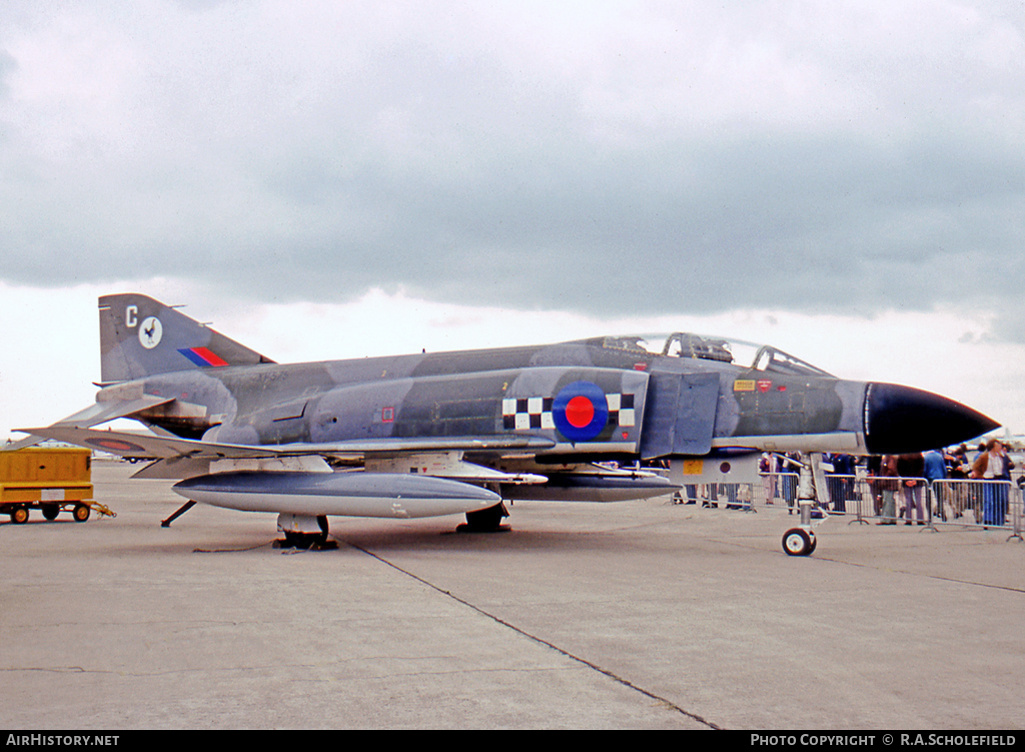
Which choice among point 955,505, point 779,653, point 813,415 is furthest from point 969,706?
point 955,505

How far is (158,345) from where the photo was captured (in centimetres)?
1567

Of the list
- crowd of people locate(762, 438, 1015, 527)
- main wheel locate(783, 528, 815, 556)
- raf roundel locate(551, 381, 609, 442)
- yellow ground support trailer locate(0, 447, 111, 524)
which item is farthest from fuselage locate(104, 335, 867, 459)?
yellow ground support trailer locate(0, 447, 111, 524)

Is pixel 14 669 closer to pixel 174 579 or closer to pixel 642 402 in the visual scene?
pixel 174 579

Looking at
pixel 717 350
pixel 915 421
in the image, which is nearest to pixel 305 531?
pixel 717 350

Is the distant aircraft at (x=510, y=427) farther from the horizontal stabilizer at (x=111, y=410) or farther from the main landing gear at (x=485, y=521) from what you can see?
the horizontal stabilizer at (x=111, y=410)

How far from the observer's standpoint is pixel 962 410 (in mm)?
9414

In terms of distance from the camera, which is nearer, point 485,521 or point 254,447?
point 254,447

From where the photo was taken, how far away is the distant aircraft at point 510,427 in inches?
390

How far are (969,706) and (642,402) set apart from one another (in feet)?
22.3

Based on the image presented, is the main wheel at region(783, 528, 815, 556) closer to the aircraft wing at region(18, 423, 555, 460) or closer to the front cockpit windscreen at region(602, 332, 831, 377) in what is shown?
the front cockpit windscreen at region(602, 332, 831, 377)

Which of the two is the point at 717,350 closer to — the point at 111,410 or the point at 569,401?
the point at 569,401

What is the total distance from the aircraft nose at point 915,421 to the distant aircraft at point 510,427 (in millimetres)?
15

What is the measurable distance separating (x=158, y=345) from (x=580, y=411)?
8509 millimetres

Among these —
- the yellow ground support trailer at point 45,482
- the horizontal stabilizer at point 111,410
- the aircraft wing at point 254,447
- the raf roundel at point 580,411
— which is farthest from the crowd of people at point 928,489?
the yellow ground support trailer at point 45,482
